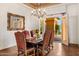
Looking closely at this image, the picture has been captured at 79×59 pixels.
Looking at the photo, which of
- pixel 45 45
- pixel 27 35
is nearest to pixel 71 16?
pixel 45 45

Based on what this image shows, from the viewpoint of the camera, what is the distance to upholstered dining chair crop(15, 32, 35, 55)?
84.9 inches

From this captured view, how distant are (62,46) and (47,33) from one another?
0.36 metres

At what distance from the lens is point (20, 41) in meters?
2.18

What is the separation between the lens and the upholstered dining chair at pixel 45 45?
2.17 m

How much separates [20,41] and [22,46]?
98 mm

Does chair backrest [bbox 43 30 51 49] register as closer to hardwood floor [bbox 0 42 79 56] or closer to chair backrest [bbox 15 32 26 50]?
hardwood floor [bbox 0 42 79 56]

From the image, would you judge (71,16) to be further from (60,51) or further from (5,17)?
(5,17)

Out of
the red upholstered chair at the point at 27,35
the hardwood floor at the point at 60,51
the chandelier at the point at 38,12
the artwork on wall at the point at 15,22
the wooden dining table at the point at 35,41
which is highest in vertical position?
the chandelier at the point at 38,12

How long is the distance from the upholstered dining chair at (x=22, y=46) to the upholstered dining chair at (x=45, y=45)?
0.49 feet

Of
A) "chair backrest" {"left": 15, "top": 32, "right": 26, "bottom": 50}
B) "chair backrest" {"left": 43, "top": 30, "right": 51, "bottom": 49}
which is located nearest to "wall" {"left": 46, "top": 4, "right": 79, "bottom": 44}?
"chair backrest" {"left": 43, "top": 30, "right": 51, "bottom": 49}

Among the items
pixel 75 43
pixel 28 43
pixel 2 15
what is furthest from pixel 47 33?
pixel 2 15

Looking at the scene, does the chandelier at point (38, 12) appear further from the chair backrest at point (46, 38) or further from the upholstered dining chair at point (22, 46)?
the upholstered dining chair at point (22, 46)

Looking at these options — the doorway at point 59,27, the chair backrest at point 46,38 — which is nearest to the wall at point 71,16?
the doorway at point 59,27

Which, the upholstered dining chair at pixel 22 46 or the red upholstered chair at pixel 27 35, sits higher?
the red upholstered chair at pixel 27 35
